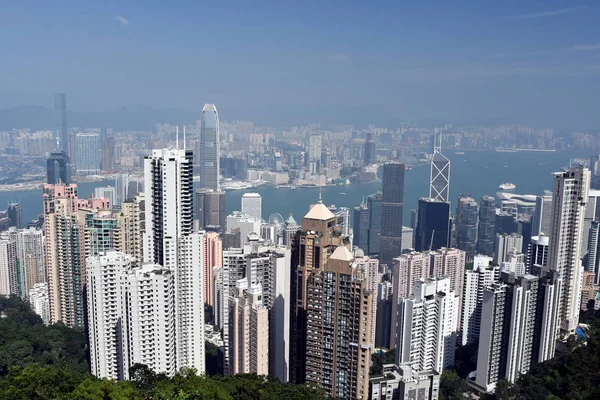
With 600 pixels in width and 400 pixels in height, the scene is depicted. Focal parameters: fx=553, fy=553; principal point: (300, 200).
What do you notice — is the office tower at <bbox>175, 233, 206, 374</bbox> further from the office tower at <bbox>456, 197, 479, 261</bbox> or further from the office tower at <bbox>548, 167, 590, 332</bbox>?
the office tower at <bbox>456, 197, 479, 261</bbox>

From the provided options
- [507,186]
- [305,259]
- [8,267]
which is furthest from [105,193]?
[507,186]

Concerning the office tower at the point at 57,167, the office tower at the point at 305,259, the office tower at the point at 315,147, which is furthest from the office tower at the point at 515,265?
the office tower at the point at 57,167

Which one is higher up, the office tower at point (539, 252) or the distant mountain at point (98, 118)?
the distant mountain at point (98, 118)

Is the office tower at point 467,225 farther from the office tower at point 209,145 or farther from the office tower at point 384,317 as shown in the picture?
the office tower at point 209,145

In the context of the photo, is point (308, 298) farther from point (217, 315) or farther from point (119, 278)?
point (217, 315)

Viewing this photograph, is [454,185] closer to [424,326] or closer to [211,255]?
[211,255]

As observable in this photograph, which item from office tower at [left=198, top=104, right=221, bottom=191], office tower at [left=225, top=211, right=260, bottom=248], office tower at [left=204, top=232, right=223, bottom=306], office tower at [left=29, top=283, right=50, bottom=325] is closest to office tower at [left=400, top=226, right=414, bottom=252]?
office tower at [left=225, top=211, right=260, bottom=248]

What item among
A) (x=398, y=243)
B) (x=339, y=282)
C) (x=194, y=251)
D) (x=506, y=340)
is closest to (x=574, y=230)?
(x=506, y=340)

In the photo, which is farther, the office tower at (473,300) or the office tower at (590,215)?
the office tower at (590,215)

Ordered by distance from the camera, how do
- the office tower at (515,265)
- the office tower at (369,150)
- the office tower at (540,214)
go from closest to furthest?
1. the office tower at (515,265)
2. the office tower at (540,214)
3. the office tower at (369,150)
